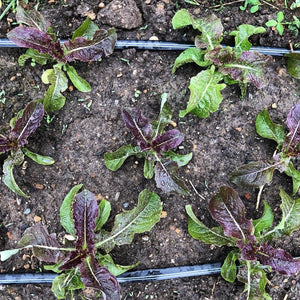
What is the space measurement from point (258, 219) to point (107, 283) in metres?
0.78

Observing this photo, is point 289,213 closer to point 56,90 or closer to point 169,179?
point 169,179

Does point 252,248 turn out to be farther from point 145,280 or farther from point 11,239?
point 11,239

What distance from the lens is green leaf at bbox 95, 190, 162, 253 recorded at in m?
1.91

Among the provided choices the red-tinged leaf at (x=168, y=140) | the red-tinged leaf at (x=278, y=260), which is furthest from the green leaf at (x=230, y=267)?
the red-tinged leaf at (x=168, y=140)

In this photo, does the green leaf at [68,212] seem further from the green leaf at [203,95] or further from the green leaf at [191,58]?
the green leaf at [191,58]

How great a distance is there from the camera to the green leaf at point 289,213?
198 centimetres

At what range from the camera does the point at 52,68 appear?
2111mm

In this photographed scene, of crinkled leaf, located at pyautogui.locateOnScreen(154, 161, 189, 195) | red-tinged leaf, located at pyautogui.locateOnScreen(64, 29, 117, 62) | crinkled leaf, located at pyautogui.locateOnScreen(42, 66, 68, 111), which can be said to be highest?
red-tinged leaf, located at pyautogui.locateOnScreen(64, 29, 117, 62)

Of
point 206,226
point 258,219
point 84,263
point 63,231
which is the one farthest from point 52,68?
point 258,219

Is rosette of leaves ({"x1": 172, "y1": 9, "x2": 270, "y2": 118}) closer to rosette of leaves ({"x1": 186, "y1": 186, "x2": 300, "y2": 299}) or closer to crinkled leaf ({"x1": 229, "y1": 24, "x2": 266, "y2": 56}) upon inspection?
crinkled leaf ({"x1": 229, "y1": 24, "x2": 266, "y2": 56})

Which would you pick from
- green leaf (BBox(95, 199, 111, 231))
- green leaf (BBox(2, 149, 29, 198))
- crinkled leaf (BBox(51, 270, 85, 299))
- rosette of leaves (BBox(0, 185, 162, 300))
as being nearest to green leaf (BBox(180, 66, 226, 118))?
rosette of leaves (BBox(0, 185, 162, 300))

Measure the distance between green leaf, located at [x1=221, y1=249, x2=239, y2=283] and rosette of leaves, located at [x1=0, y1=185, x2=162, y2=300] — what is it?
0.41 meters

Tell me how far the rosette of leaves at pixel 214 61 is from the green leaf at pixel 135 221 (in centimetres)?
45

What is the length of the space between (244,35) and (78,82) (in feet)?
2.83
